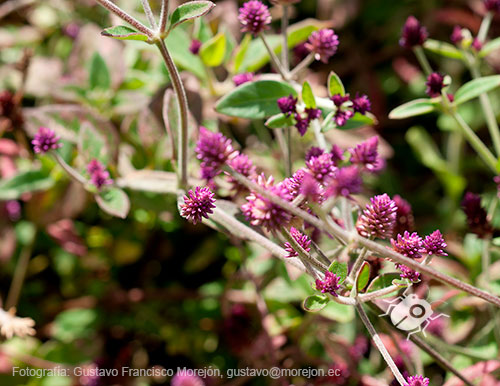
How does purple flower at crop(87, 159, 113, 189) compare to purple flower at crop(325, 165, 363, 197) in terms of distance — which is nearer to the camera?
purple flower at crop(325, 165, 363, 197)

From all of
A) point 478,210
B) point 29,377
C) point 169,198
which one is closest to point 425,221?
point 478,210

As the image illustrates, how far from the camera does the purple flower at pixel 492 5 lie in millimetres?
1362

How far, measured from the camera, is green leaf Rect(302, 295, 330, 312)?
2.94 ft

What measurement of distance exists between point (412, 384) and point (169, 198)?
848 millimetres

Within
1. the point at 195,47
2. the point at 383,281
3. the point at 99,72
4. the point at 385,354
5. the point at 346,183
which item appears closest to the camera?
the point at 346,183

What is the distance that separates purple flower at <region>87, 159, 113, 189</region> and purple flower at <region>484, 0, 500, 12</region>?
100 centimetres

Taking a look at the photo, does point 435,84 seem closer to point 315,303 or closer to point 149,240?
point 315,303

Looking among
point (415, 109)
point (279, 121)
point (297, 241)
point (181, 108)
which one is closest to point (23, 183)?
point (181, 108)

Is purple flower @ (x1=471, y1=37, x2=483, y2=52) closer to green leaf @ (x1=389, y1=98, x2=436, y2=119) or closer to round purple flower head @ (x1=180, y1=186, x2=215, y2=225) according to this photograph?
green leaf @ (x1=389, y1=98, x2=436, y2=119)

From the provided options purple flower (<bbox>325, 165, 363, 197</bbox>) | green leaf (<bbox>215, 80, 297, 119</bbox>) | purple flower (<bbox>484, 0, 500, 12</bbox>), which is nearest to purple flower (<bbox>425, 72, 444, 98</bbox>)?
green leaf (<bbox>215, 80, 297, 119</bbox>)

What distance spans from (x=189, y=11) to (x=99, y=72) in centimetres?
70

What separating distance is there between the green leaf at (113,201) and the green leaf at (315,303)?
1.49ft

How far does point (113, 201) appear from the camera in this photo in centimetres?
122

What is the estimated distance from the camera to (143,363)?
5.41 ft
